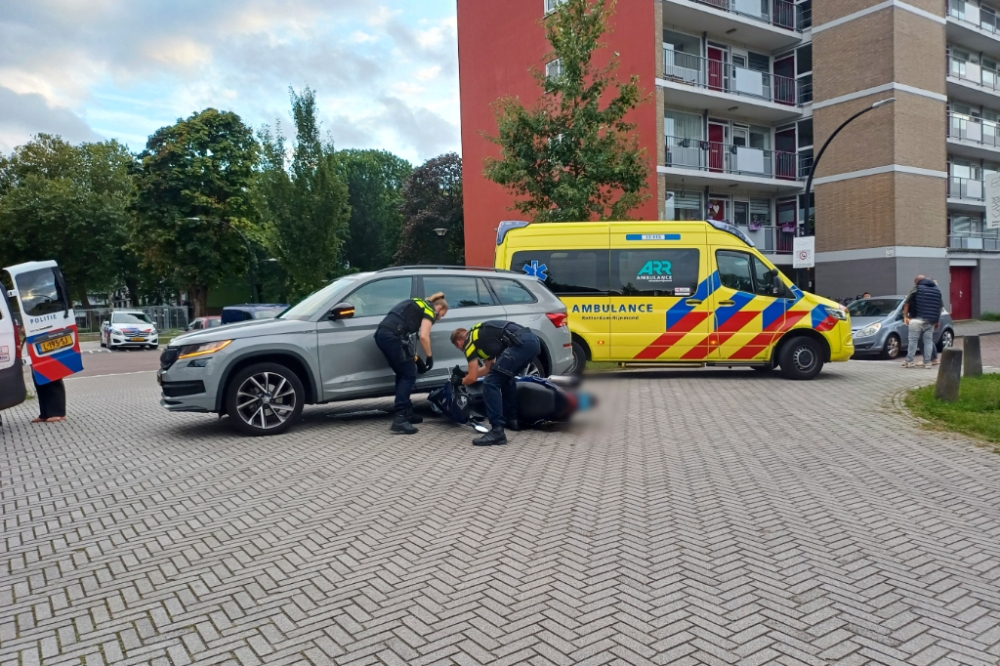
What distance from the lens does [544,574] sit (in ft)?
13.7

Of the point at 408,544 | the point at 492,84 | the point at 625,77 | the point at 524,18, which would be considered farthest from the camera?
the point at 492,84

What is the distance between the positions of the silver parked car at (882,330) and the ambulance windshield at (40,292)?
1675 cm

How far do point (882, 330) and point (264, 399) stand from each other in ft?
50.6

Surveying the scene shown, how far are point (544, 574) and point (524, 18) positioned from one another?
30.4 m

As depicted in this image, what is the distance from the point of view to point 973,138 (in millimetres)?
35250

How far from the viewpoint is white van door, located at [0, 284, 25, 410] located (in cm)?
938

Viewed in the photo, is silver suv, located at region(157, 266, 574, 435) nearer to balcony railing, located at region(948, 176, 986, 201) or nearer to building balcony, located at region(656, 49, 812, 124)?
building balcony, located at region(656, 49, 812, 124)

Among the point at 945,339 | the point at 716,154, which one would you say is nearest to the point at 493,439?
the point at 945,339

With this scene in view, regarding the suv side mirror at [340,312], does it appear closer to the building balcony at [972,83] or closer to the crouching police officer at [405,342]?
the crouching police officer at [405,342]

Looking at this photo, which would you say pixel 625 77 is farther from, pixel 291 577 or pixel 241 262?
pixel 241 262

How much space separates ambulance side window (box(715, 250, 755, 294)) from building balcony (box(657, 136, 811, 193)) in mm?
14166

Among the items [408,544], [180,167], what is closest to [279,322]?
[408,544]

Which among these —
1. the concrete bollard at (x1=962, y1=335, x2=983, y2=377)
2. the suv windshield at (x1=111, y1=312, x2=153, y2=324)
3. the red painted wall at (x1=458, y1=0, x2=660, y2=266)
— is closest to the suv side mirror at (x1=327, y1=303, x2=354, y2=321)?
the concrete bollard at (x1=962, y1=335, x2=983, y2=377)

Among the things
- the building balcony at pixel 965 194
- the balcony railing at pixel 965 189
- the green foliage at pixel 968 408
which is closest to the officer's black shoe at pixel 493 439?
the green foliage at pixel 968 408
